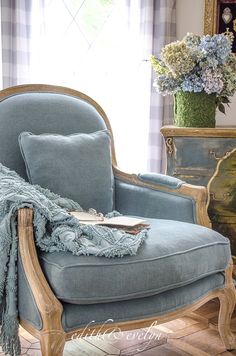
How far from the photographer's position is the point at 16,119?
208 centimetres

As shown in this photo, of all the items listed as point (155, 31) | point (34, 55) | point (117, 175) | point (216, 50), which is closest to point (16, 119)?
point (117, 175)

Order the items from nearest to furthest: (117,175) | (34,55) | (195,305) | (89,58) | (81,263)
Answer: (81,263)
(195,305)
(117,175)
(34,55)
(89,58)

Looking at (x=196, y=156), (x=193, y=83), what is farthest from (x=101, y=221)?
(x=193, y=83)

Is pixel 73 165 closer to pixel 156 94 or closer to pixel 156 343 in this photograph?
pixel 156 343

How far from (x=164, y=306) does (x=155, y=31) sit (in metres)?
1.95

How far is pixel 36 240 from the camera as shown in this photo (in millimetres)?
1530

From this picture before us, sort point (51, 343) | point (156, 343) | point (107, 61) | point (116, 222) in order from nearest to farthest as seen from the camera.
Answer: point (51, 343), point (116, 222), point (156, 343), point (107, 61)

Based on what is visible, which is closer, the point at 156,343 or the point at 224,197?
the point at 156,343

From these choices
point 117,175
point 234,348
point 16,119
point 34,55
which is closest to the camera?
point 234,348

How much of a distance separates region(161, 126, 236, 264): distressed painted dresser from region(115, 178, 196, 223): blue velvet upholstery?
0.35 m

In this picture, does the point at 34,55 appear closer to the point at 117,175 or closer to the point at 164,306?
the point at 117,175

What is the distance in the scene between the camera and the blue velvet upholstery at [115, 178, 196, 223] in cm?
197

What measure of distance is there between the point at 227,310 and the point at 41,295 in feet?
2.69

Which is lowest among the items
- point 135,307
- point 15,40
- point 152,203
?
point 135,307
